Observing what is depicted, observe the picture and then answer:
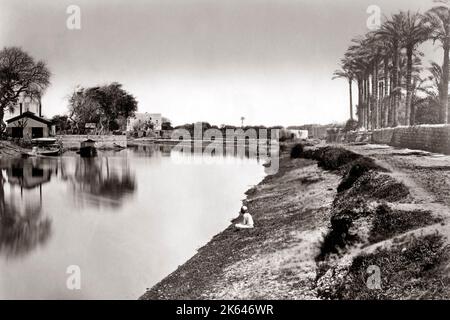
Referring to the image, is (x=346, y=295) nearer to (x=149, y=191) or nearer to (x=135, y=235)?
(x=135, y=235)

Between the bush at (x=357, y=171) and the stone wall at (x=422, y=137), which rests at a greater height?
the stone wall at (x=422, y=137)

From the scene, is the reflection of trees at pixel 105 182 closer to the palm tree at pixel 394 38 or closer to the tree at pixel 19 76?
the tree at pixel 19 76

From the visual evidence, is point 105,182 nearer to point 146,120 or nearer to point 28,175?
point 28,175

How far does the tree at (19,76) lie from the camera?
6191cm

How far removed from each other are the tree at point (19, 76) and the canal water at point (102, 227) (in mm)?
21360

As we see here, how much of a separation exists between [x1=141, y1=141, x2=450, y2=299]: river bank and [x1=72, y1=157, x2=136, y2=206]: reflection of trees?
56.3 ft

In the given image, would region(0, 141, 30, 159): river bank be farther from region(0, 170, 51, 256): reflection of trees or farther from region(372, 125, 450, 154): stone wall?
region(372, 125, 450, 154): stone wall

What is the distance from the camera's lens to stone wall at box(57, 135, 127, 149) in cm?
8762

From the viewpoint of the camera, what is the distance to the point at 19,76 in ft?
207

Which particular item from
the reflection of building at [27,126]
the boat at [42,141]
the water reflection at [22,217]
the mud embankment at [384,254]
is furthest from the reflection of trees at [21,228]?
the reflection of building at [27,126]

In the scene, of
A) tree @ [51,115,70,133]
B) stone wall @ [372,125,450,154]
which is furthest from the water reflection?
tree @ [51,115,70,133]

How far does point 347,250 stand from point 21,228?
58.6 ft

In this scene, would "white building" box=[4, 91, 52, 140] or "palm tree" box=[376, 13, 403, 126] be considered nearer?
"palm tree" box=[376, 13, 403, 126]
